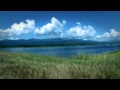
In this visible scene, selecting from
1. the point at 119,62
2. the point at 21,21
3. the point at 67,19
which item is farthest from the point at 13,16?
the point at 119,62

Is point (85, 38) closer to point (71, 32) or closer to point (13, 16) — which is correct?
point (71, 32)

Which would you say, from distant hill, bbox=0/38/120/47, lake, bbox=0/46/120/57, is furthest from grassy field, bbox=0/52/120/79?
distant hill, bbox=0/38/120/47

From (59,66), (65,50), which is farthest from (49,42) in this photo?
(59,66)

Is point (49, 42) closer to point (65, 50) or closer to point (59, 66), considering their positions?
point (65, 50)

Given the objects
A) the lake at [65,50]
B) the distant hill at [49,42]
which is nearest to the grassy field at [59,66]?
the lake at [65,50]

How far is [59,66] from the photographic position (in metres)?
4.76

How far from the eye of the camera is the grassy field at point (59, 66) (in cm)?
467

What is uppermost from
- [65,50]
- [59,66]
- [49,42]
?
[49,42]

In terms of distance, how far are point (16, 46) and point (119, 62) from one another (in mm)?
1720

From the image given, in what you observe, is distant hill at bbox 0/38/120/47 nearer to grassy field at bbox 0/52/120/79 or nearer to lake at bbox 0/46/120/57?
lake at bbox 0/46/120/57

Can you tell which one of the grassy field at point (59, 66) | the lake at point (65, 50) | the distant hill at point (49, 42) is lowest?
the grassy field at point (59, 66)

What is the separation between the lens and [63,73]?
470 cm

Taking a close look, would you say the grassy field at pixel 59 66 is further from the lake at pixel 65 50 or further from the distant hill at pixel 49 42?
the distant hill at pixel 49 42

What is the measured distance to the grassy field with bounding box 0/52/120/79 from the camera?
4668 mm
